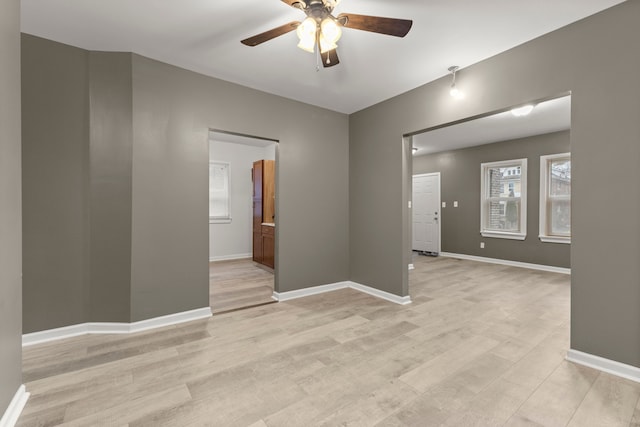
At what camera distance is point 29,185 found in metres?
2.40

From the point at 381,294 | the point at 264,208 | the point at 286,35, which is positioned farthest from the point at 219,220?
the point at 286,35

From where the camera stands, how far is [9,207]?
1563 millimetres

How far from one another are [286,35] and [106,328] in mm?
3115

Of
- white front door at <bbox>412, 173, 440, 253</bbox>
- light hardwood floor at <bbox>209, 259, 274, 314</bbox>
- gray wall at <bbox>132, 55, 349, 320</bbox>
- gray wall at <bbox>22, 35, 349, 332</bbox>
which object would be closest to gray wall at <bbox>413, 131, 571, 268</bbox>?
white front door at <bbox>412, 173, 440, 253</bbox>

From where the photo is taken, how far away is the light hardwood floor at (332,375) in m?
1.61

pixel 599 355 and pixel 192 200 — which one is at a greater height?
pixel 192 200

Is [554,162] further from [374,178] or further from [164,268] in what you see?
[164,268]

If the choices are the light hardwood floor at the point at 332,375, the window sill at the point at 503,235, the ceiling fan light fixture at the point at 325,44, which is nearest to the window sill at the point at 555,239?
the window sill at the point at 503,235

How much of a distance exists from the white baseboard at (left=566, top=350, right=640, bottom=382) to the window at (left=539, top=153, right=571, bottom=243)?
388 cm

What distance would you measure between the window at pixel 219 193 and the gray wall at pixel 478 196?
197 inches

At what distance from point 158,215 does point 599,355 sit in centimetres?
389

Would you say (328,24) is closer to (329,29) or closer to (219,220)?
(329,29)

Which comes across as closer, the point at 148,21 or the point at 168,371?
the point at 168,371

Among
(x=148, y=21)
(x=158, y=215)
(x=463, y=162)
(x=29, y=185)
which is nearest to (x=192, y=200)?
(x=158, y=215)
